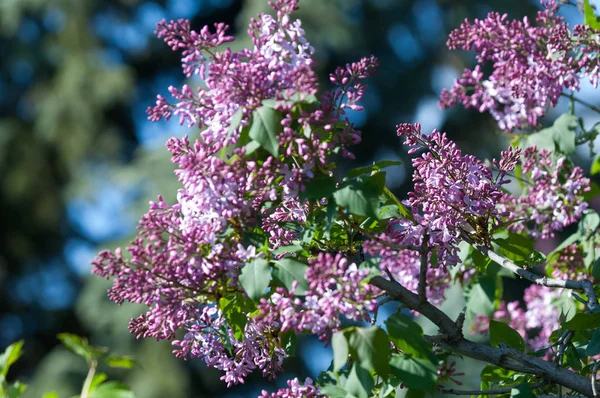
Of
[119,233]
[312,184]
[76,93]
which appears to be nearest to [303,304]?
[312,184]

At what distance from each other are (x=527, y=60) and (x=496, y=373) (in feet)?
3.65

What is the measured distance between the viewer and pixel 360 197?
4.78 feet

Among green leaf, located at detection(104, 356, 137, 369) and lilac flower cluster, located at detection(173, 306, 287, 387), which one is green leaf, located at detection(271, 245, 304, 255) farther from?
green leaf, located at detection(104, 356, 137, 369)

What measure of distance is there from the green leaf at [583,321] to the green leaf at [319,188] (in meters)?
0.65

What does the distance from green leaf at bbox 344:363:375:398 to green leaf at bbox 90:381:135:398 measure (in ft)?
1.32

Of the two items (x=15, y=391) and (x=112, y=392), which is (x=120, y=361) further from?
(x=15, y=391)

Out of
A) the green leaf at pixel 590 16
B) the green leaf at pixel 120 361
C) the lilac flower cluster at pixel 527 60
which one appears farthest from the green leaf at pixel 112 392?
the green leaf at pixel 590 16

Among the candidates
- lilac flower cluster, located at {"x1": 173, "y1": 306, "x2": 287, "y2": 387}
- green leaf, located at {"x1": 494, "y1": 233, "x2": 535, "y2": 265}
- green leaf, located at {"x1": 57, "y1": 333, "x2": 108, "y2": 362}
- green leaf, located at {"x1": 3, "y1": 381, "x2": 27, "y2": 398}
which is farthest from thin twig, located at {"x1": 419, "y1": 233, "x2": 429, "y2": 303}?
green leaf, located at {"x1": 3, "y1": 381, "x2": 27, "y2": 398}

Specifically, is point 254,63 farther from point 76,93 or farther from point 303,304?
point 76,93

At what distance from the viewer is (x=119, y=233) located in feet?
41.5

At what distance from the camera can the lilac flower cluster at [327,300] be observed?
139 cm

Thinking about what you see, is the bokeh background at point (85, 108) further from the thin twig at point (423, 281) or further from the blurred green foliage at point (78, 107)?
the thin twig at point (423, 281)

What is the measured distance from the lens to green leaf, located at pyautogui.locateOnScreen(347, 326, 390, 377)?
1396mm

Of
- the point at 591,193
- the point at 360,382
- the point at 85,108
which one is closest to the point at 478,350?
the point at 360,382
